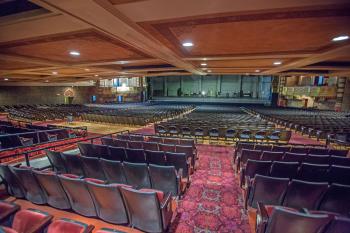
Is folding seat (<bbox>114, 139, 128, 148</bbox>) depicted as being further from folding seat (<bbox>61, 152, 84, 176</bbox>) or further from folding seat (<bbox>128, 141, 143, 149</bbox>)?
folding seat (<bbox>61, 152, 84, 176</bbox>)

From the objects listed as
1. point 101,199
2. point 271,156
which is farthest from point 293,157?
point 101,199

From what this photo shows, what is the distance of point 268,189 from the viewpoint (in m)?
3.04

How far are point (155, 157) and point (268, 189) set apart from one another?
243cm

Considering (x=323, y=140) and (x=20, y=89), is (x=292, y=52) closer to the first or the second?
(x=323, y=140)

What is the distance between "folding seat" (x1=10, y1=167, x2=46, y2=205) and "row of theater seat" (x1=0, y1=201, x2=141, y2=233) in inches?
26.9

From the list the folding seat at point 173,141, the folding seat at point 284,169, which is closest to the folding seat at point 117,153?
the folding seat at point 173,141

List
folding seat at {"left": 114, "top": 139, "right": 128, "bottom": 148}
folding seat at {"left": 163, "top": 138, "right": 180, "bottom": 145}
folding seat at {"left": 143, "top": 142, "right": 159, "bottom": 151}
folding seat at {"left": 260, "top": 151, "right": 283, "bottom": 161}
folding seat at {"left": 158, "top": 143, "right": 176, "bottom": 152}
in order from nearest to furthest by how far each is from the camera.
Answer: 1. folding seat at {"left": 260, "top": 151, "right": 283, "bottom": 161}
2. folding seat at {"left": 158, "top": 143, "right": 176, "bottom": 152}
3. folding seat at {"left": 143, "top": 142, "right": 159, "bottom": 151}
4. folding seat at {"left": 114, "top": 139, "right": 128, "bottom": 148}
5. folding seat at {"left": 163, "top": 138, "right": 180, "bottom": 145}

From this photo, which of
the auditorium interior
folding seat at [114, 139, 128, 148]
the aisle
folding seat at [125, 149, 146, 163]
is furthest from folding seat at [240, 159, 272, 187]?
folding seat at [114, 139, 128, 148]

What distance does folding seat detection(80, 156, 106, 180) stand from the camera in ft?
12.2

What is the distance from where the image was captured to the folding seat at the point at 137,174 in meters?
3.33

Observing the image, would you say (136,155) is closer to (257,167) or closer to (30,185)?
(30,185)

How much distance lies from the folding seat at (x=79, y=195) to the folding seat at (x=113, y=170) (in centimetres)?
86

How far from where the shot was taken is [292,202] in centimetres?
294

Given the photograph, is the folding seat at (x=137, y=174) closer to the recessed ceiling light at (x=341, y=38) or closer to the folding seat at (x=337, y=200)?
the folding seat at (x=337, y=200)
